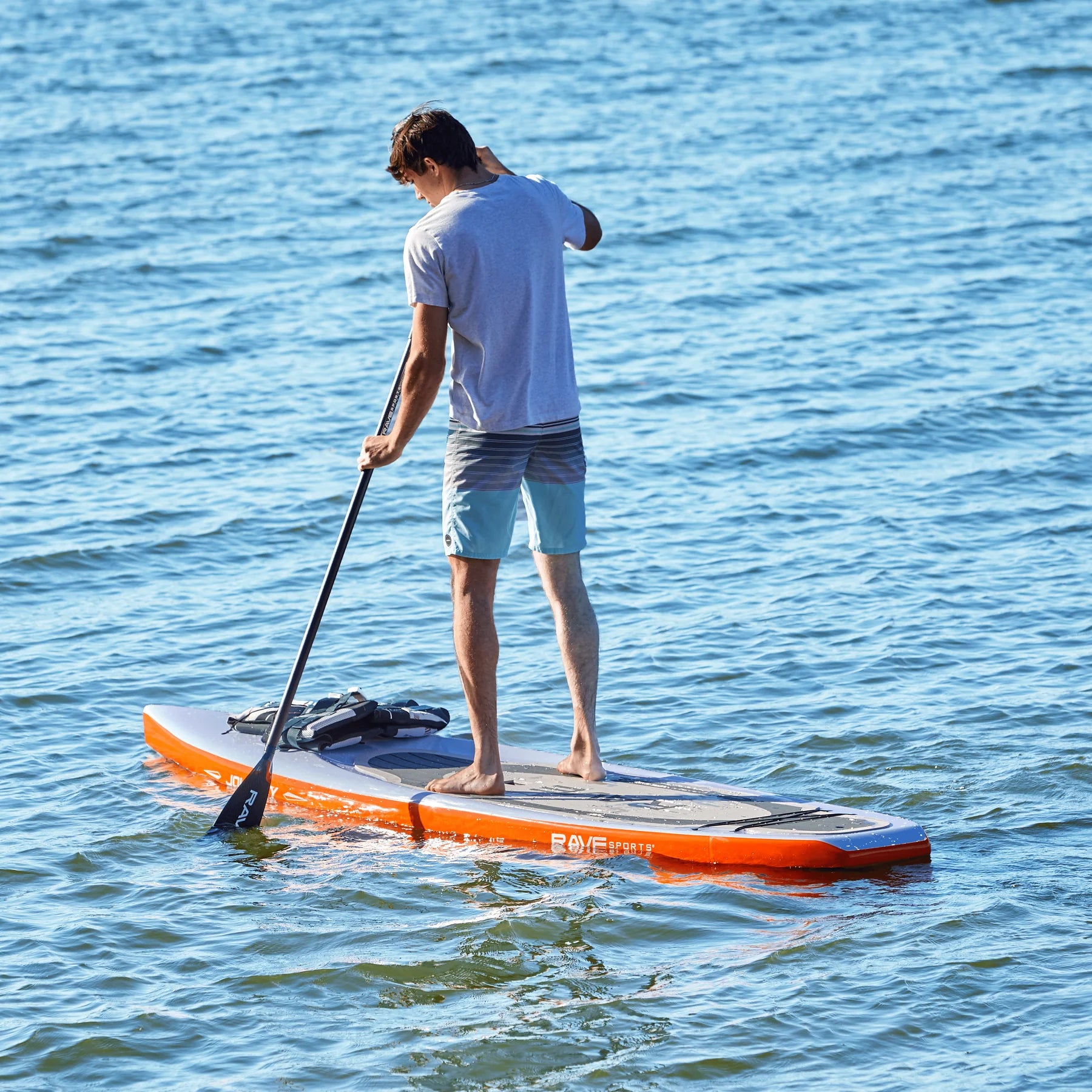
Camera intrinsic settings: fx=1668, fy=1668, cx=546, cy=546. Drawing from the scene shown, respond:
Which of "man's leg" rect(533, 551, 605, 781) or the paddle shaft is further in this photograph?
the paddle shaft

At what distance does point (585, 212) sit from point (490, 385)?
700 mm

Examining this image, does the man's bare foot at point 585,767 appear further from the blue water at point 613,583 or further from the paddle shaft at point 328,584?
the paddle shaft at point 328,584

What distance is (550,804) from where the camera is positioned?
5633 millimetres

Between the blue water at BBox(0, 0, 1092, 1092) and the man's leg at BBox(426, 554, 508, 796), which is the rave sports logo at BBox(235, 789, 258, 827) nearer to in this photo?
the blue water at BBox(0, 0, 1092, 1092)

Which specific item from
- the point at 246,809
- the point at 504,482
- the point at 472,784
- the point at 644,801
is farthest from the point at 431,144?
the point at 246,809

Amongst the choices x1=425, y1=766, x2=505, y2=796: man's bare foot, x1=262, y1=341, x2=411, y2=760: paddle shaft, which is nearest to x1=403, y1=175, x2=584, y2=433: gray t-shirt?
x1=262, y1=341, x2=411, y2=760: paddle shaft

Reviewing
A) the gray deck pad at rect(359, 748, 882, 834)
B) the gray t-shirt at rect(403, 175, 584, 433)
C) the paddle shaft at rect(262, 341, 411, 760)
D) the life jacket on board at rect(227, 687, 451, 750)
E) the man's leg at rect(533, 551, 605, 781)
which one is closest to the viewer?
the gray t-shirt at rect(403, 175, 584, 433)

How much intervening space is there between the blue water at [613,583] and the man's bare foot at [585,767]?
18.3 inches

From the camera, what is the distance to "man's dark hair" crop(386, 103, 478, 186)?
5188mm

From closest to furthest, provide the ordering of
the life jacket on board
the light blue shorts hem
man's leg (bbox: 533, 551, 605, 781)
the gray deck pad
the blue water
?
the blue water, the gray deck pad, the light blue shorts hem, man's leg (bbox: 533, 551, 605, 781), the life jacket on board

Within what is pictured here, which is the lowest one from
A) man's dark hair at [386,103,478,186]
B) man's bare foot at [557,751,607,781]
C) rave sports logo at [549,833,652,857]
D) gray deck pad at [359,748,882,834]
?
rave sports logo at [549,833,652,857]

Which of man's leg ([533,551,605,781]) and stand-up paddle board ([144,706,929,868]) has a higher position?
man's leg ([533,551,605,781])

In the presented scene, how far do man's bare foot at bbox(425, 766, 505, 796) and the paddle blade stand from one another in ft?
1.89

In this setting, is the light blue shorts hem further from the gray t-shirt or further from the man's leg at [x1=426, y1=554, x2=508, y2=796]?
the gray t-shirt
